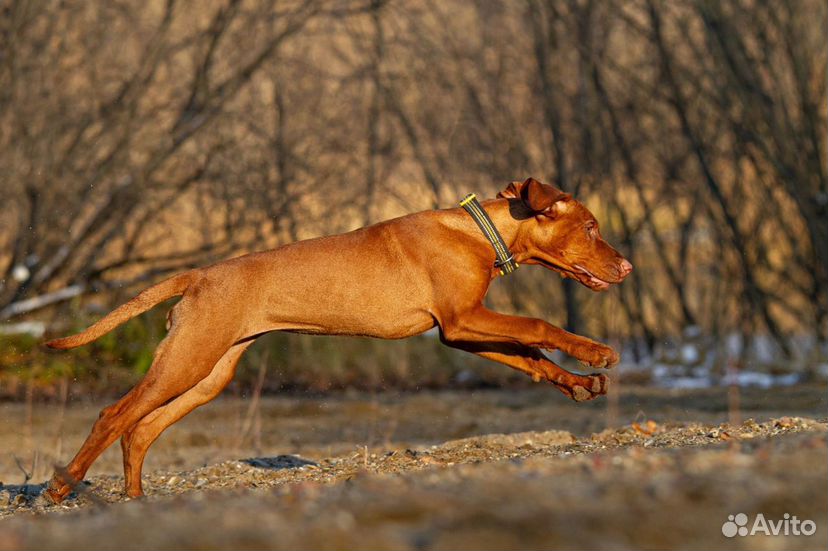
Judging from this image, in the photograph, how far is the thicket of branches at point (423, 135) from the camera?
1619 cm

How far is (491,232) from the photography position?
7555mm

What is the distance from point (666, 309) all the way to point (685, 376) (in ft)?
7.12

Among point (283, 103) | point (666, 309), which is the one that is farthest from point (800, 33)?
point (283, 103)

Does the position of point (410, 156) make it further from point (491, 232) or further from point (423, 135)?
point (491, 232)

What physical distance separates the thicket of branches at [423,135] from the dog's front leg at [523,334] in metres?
8.99

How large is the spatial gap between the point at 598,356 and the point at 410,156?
1212cm

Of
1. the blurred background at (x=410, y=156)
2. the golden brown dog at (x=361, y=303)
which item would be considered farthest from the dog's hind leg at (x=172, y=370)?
the blurred background at (x=410, y=156)

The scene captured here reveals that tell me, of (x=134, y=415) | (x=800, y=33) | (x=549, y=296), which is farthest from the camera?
(x=549, y=296)

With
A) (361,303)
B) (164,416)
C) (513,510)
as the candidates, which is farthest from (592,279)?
(513,510)

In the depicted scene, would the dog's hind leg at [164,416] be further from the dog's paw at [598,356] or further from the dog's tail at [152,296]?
the dog's paw at [598,356]

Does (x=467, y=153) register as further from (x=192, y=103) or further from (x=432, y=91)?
(x=192, y=103)

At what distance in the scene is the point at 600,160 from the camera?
722 inches

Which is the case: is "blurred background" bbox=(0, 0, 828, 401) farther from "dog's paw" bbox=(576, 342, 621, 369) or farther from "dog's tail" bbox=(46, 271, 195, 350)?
"dog's paw" bbox=(576, 342, 621, 369)
